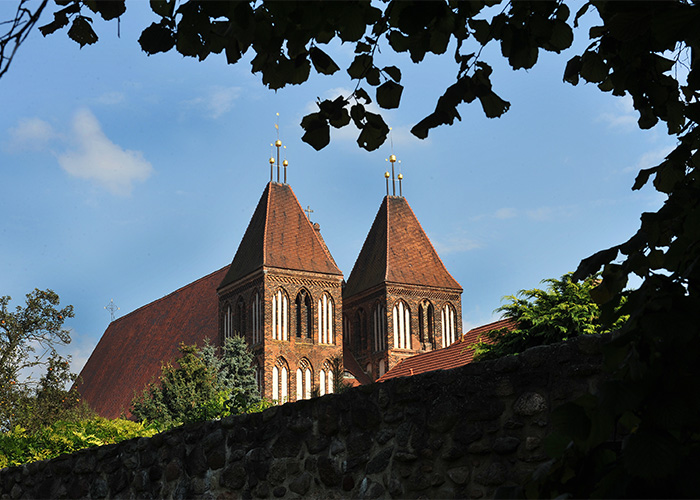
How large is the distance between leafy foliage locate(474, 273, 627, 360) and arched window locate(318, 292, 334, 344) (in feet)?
102

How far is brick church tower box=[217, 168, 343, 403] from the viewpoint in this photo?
43250 millimetres

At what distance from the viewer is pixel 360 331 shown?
161 ft

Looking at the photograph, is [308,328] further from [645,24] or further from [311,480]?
[645,24]

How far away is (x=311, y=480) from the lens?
5633mm

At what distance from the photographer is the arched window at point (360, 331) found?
48.8 meters

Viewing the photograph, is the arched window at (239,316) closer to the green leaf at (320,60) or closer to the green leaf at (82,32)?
the green leaf at (82,32)

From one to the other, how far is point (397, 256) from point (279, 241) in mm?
7820

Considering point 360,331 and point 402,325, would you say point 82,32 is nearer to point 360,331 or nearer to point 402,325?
point 402,325

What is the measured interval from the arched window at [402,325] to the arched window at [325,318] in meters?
3.95

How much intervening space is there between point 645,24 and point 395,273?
147ft

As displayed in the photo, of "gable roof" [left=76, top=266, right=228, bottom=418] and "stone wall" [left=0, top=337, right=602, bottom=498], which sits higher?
"gable roof" [left=76, top=266, right=228, bottom=418]

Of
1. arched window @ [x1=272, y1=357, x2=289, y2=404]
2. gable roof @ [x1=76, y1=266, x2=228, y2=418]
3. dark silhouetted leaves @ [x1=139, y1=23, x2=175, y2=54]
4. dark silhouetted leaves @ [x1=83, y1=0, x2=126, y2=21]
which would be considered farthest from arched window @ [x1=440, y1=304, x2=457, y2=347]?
dark silhouetted leaves @ [x1=83, y1=0, x2=126, y2=21]

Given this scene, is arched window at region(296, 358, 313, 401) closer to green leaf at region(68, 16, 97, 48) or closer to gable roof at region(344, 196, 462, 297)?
gable roof at region(344, 196, 462, 297)

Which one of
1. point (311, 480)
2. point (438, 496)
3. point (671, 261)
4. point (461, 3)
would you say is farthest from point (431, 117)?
point (311, 480)
